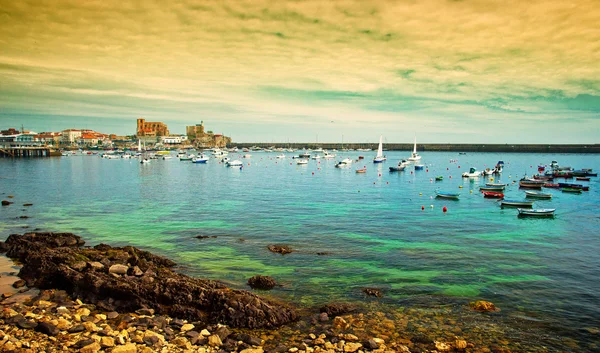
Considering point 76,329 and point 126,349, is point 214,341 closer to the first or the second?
point 126,349

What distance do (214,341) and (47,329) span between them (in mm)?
5181

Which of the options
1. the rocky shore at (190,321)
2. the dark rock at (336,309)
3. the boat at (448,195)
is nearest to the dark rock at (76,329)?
the rocky shore at (190,321)

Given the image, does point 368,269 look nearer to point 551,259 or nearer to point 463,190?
point 551,259

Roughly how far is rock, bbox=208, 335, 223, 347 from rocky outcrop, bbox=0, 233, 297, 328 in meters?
1.43

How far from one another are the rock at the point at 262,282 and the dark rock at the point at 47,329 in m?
8.36

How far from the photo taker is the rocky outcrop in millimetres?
14164

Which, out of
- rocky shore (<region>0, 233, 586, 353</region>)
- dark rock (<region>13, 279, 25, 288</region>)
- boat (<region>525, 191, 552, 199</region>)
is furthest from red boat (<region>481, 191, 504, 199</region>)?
dark rock (<region>13, 279, 25, 288</region>)

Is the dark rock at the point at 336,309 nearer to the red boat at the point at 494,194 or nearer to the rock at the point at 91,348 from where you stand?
the rock at the point at 91,348

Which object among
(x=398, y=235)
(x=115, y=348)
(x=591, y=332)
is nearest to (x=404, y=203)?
(x=398, y=235)

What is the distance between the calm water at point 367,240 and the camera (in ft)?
60.0

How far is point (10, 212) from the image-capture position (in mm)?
38625

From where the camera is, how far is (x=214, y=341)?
12258 mm

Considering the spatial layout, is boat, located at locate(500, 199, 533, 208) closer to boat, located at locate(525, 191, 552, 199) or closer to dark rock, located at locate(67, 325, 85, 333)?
boat, located at locate(525, 191, 552, 199)

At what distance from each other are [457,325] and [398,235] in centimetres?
1592
